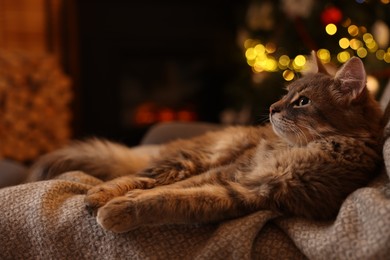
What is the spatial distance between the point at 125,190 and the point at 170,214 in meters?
0.26

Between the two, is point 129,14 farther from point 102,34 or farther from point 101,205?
point 101,205

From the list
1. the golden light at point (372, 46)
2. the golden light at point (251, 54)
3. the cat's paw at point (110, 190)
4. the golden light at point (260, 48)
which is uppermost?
the golden light at point (372, 46)

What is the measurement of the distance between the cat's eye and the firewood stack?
240 cm

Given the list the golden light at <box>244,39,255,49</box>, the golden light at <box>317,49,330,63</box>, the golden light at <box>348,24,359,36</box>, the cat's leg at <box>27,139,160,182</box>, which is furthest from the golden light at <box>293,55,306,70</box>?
the cat's leg at <box>27,139,160,182</box>

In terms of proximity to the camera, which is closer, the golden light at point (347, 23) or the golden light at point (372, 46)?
the golden light at point (372, 46)

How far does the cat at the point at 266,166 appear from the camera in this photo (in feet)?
3.35

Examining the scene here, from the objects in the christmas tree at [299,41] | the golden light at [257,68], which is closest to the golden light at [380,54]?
the christmas tree at [299,41]

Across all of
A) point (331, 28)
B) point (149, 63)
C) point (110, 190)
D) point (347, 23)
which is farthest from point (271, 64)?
point (110, 190)

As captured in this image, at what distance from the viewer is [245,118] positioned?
12.3 feet

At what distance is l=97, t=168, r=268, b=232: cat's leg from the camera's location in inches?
38.8

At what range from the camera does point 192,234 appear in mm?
1019

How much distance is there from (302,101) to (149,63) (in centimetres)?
319

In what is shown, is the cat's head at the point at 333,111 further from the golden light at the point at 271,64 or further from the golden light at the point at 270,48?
the golden light at the point at 270,48

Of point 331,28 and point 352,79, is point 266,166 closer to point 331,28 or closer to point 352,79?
point 352,79
